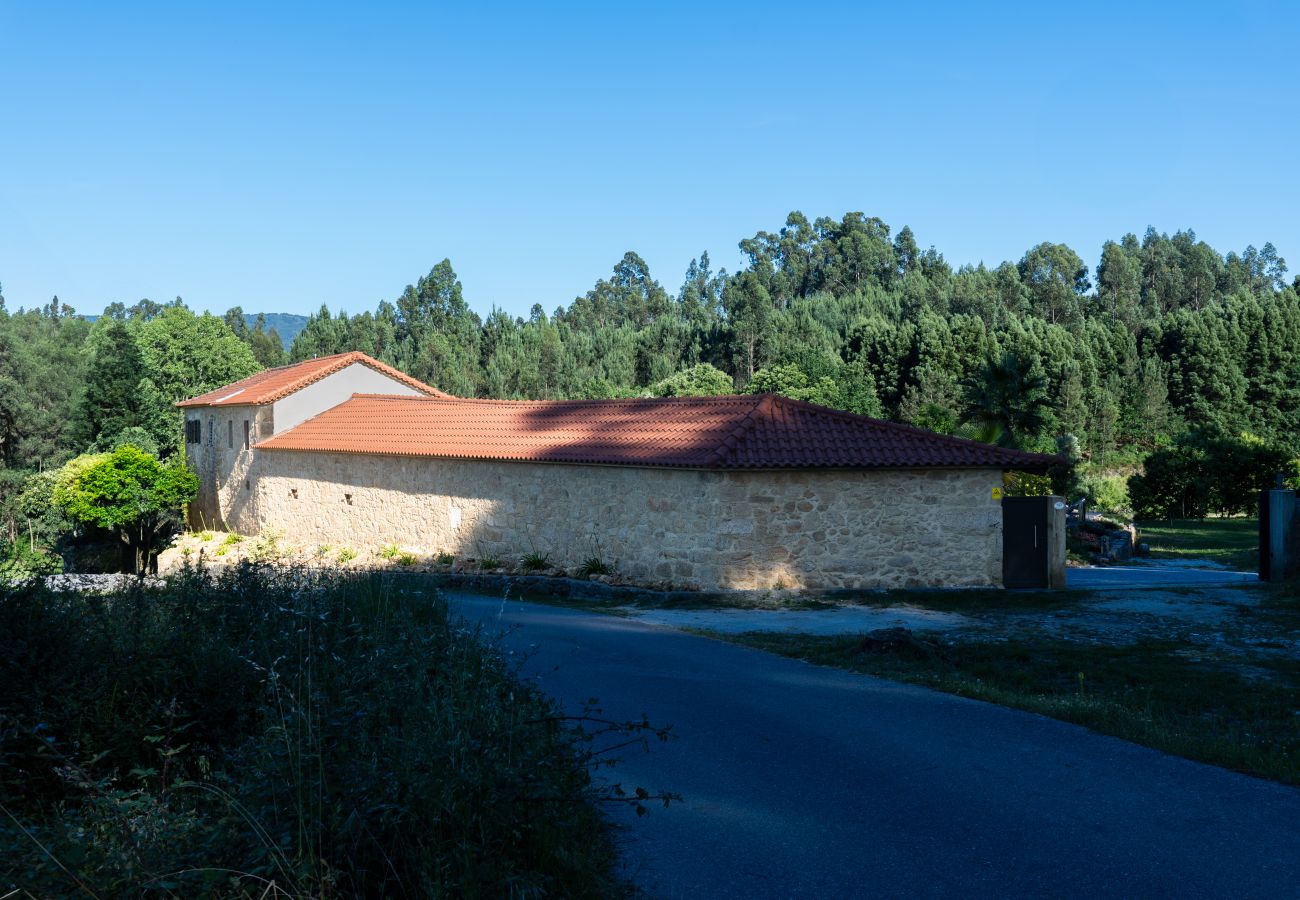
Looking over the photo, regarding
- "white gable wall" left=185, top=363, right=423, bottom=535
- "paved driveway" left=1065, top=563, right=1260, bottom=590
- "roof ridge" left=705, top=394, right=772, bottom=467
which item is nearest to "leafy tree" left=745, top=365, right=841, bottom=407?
"white gable wall" left=185, top=363, right=423, bottom=535

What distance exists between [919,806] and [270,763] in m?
3.59

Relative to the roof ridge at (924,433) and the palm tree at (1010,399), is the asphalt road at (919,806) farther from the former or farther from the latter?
the palm tree at (1010,399)

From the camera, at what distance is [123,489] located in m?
38.8

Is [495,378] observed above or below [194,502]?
above

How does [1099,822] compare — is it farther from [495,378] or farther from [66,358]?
[66,358]

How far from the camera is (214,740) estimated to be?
6.60 metres

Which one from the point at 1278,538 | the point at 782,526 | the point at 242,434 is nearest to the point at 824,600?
the point at 782,526

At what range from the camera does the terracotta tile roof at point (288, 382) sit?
33438 mm

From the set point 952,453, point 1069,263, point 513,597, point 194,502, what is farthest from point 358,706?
point 1069,263

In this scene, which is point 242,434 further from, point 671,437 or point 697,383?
point 697,383

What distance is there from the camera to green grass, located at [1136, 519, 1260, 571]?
83.8 ft

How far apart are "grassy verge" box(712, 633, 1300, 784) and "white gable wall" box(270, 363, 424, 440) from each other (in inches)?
935

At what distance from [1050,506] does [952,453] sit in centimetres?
212

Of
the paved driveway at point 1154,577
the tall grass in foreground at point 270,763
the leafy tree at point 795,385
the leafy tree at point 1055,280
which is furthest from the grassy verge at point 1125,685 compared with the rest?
the leafy tree at point 1055,280
